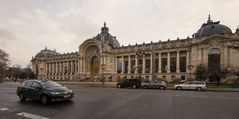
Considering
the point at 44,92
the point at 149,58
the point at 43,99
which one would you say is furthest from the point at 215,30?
the point at 43,99

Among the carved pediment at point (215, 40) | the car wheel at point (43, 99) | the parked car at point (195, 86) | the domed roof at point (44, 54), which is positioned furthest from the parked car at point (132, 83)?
the domed roof at point (44, 54)

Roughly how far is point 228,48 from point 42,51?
90.0 metres

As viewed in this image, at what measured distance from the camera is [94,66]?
81188 mm

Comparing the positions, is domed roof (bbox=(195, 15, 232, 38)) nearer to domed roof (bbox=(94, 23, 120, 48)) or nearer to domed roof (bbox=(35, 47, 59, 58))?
domed roof (bbox=(94, 23, 120, 48))

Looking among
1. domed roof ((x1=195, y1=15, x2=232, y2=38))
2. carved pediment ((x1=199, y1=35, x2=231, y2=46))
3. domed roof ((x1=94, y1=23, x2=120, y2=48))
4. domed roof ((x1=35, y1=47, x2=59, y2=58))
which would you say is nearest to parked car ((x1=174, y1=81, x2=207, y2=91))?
carved pediment ((x1=199, y1=35, x2=231, y2=46))

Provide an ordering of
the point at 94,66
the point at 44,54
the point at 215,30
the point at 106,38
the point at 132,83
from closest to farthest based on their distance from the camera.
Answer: the point at 132,83 → the point at 215,30 → the point at 94,66 → the point at 106,38 → the point at 44,54

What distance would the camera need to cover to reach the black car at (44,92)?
45.0 feet

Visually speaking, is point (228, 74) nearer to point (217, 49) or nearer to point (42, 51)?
point (217, 49)

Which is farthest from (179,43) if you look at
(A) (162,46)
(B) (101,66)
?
(B) (101,66)

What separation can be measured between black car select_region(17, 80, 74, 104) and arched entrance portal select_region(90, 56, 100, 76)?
208ft

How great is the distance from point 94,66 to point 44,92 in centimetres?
6741

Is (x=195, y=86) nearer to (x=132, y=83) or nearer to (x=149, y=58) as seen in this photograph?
(x=132, y=83)

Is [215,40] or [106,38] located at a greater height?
[106,38]

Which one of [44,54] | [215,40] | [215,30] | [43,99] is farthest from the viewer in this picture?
[44,54]
